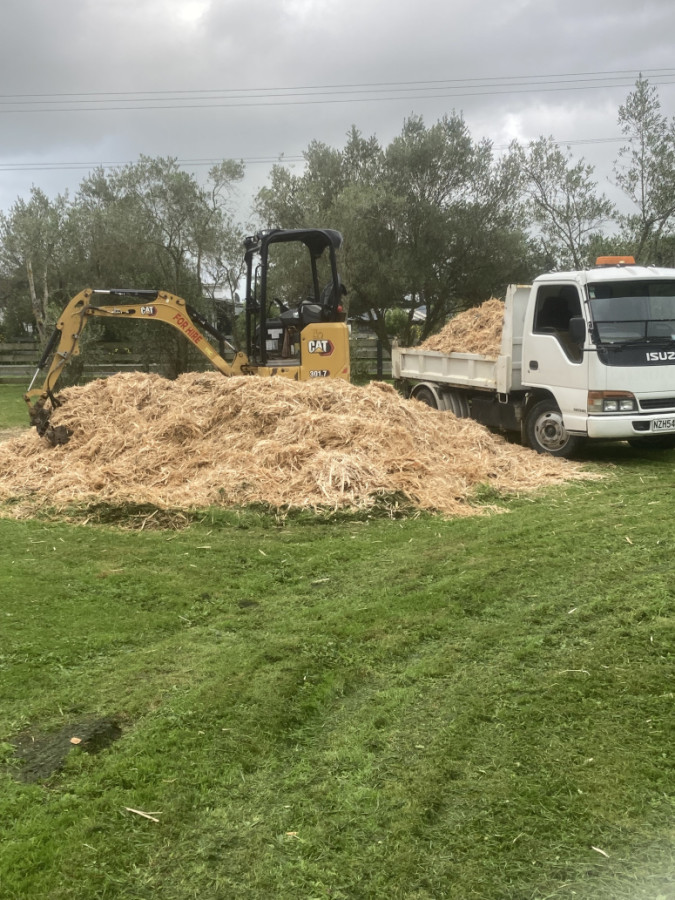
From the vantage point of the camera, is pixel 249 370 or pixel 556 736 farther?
pixel 249 370

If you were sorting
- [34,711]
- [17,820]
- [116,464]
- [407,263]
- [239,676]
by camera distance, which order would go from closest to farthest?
[17,820]
[34,711]
[239,676]
[116,464]
[407,263]

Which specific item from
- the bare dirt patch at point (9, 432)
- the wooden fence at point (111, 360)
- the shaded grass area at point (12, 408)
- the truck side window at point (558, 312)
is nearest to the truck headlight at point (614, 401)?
the truck side window at point (558, 312)

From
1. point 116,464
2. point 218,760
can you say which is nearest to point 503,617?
point 218,760

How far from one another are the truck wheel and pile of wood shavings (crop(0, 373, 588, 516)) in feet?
7.81

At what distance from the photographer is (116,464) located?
29.1ft

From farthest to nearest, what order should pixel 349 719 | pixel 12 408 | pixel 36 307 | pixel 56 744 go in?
1. pixel 36 307
2. pixel 12 408
3. pixel 349 719
4. pixel 56 744

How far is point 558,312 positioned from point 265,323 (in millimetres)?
4667

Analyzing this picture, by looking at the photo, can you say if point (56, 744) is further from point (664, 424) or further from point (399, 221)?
point (399, 221)

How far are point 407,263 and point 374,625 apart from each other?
1858 centimetres

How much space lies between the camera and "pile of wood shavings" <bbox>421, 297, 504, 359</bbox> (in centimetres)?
1254

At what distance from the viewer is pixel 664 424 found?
9.67 metres

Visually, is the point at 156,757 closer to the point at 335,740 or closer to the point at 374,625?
the point at 335,740

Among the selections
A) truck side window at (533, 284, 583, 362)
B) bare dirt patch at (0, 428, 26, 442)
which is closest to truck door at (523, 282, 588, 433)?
truck side window at (533, 284, 583, 362)

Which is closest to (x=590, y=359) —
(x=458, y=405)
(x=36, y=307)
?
(x=458, y=405)
